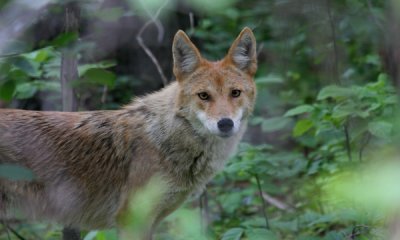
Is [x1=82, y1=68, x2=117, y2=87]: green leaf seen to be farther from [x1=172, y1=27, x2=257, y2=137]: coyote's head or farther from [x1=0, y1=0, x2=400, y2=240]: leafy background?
[x1=172, y1=27, x2=257, y2=137]: coyote's head

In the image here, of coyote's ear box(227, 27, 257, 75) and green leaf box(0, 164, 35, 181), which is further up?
green leaf box(0, 164, 35, 181)

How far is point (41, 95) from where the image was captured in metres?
8.58

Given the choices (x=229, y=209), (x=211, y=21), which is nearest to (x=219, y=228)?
(x=229, y=209)

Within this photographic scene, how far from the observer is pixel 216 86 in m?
5.45

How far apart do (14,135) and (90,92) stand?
382 centimetres

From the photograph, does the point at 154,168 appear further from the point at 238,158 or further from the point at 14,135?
the point at 238,158

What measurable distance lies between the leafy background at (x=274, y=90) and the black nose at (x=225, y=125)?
64 centimetres

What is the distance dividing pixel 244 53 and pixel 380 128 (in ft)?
4.67

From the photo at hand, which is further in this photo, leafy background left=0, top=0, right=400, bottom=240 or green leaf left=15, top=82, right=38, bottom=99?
green leaf left=15, top=82, right=38, bottom=99

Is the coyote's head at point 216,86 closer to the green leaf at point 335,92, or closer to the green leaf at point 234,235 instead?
the green leaf at point 335,92

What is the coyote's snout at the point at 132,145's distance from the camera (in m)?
5.32

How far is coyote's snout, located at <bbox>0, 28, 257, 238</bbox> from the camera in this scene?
532 cm

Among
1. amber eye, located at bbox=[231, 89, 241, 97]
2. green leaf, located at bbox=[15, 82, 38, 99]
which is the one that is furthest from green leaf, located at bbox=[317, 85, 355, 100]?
green leaf, located at bbox=[15, 82, 38, 99]

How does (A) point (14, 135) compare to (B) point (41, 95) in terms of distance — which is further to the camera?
(B) point (41, 95)
